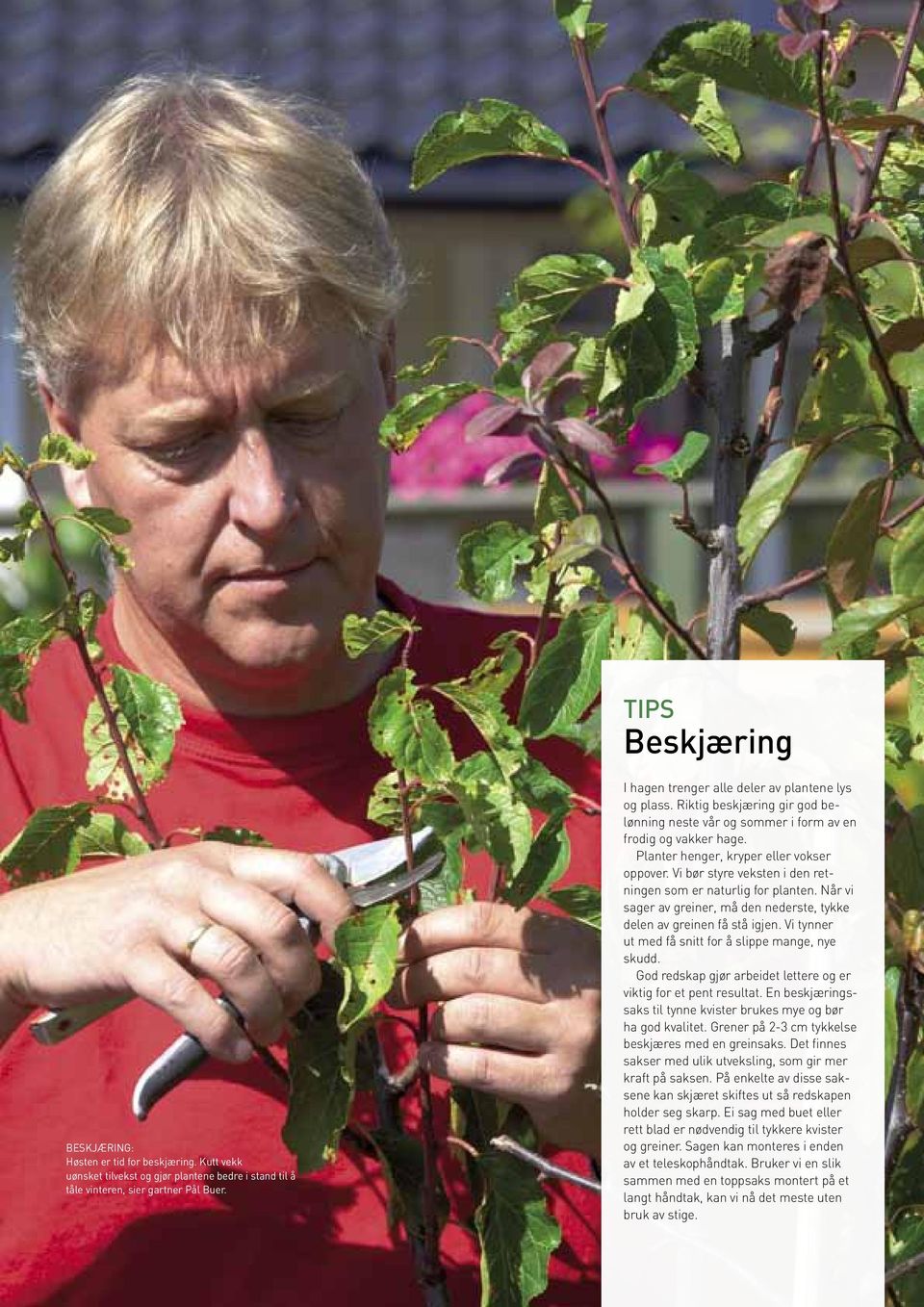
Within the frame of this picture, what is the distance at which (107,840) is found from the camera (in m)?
1.42

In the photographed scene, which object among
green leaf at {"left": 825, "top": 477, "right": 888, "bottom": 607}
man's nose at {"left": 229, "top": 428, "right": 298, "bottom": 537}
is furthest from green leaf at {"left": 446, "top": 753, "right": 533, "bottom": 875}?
man's nose at {"left": 229, "top": 428, "right": 298, "bottom": 537}

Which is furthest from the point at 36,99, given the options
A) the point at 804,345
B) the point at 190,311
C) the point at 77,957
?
the point at 77,957

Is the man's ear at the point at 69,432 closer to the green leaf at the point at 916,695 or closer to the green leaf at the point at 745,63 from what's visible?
the green leaf at the point at 745,63

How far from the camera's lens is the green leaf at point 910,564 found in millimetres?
1197

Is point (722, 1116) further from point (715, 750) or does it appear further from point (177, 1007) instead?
point (177, 1007)

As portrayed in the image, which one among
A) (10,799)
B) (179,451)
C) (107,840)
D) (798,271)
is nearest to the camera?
(798,271)

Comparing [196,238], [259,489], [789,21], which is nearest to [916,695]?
[789,21]

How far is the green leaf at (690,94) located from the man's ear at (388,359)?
0.64 meters

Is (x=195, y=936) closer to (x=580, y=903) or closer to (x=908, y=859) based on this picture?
(x=580, y=903)

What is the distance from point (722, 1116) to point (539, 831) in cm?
21

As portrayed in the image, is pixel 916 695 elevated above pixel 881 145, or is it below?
below

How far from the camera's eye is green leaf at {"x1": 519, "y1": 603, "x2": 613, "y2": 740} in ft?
3.99

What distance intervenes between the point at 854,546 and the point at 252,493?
2.10 ft

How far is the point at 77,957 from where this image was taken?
4.39 feet
